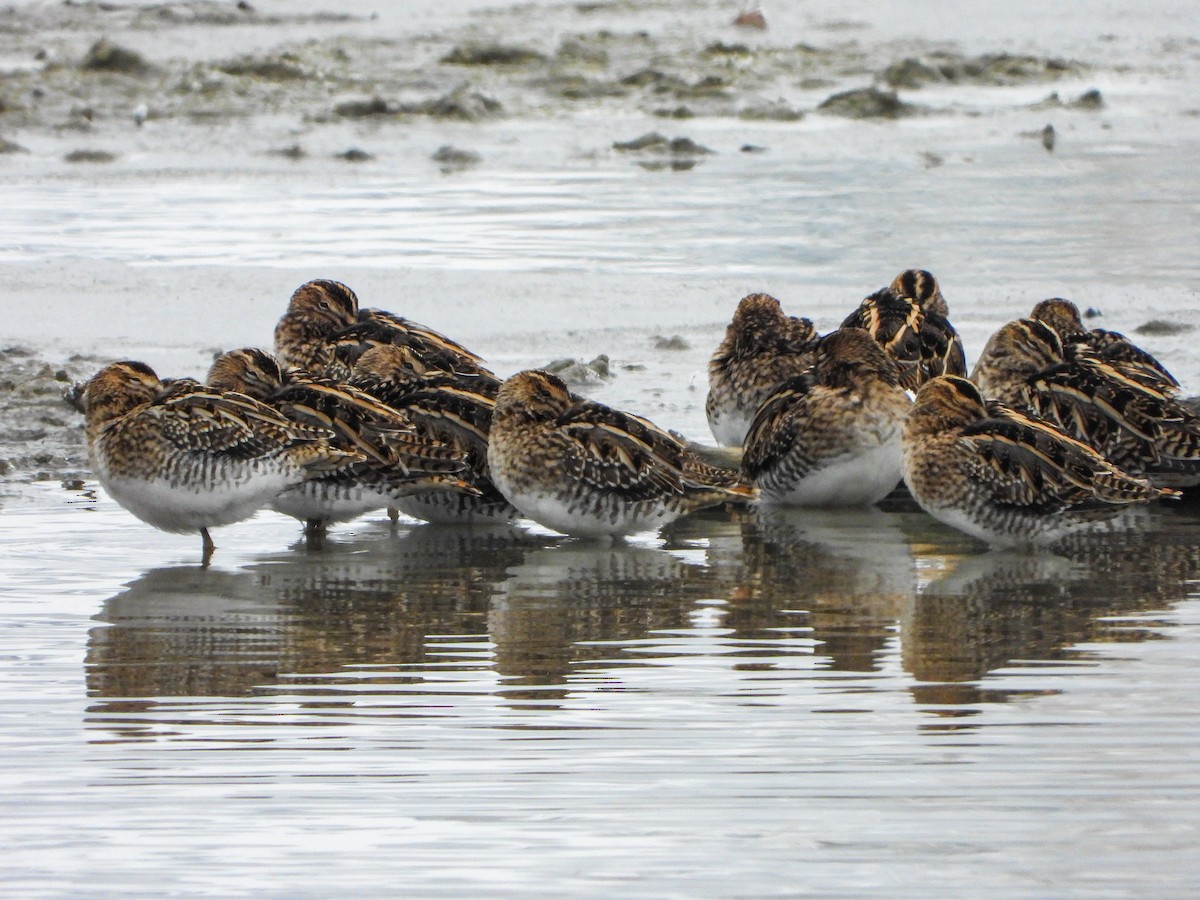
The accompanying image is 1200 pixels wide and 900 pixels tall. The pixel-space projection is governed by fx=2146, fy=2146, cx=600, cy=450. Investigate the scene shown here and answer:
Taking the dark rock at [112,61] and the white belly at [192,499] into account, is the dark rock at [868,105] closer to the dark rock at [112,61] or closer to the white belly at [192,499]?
the dark rock at [112,61]

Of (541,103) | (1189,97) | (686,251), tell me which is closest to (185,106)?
(541,103)

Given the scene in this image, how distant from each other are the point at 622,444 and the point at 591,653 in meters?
1.94

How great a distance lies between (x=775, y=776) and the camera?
541 centimetres

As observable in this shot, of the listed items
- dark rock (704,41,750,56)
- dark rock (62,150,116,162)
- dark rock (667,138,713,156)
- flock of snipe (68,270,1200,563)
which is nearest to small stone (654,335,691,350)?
flock of snipe (68,270,1200,563)

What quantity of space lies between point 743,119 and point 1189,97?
198 inches

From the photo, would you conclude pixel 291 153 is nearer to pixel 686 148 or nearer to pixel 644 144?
pixel 644 144

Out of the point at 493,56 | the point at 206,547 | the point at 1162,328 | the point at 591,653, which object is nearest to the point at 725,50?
the point at 493,56

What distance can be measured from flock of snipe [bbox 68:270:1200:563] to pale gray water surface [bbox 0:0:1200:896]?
20cm

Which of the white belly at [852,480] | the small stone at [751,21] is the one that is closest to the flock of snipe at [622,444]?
the white belly at [852,480]

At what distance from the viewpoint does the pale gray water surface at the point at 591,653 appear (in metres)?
4.95

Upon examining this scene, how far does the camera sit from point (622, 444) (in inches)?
337

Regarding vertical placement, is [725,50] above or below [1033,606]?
above

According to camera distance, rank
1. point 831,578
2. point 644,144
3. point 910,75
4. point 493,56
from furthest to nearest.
Answer: point 493,56 < point 910,75 < point 644,144 < point 831,578

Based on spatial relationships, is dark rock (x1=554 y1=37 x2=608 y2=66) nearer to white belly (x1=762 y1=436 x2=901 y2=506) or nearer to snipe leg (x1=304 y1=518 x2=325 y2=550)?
white belly (x1=762 y1=436 x2=901 y2=506)
